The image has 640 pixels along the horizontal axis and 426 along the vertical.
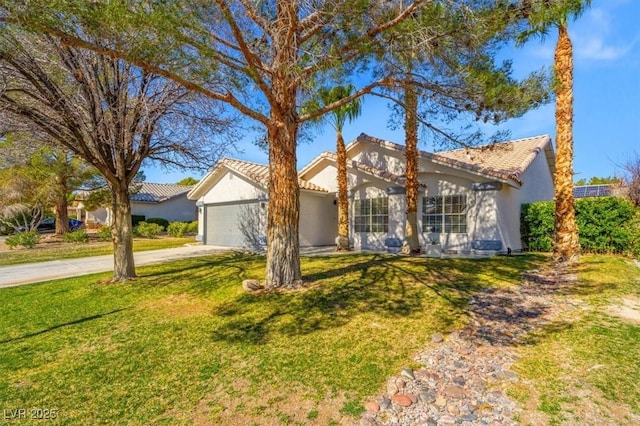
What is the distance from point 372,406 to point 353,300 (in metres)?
3.68

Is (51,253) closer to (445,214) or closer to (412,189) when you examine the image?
(412,189)

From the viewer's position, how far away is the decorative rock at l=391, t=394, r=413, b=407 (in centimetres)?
411

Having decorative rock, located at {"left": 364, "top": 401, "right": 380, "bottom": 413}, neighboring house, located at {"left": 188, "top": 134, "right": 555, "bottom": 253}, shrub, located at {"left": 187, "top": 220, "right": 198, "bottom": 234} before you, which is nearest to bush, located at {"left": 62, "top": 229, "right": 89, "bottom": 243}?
shrub, located at {"left": 187, "top": 220, "right": 198, "bottom": 234}

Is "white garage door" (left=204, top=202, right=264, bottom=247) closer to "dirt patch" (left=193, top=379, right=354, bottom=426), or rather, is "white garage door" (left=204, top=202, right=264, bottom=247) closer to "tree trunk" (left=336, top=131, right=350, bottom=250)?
"tree trunk" (left=336, top=131, right=350, bottom=250)

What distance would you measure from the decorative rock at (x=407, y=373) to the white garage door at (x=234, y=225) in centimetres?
1480

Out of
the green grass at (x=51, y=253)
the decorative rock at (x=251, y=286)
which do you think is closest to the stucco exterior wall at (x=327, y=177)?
the green grass at (x=51, y=253)

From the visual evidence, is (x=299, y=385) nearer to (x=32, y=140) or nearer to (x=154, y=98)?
(x=154, y=98)

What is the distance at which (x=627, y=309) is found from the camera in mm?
6977

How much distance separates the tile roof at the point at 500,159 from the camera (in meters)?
14.0

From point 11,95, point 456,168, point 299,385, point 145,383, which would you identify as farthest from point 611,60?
point 11,95

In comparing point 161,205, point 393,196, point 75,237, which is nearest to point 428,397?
point 393,196

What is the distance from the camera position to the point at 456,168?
14.9 metres

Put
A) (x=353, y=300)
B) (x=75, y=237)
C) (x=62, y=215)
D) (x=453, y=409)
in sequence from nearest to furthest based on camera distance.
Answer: (x=453, y=409) < (x=353, y=300) < (x=75, y=237) < (x=62, y=215)

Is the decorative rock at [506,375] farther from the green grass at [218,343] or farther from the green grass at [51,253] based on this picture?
the green grass at [51,253]
